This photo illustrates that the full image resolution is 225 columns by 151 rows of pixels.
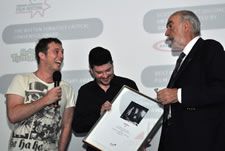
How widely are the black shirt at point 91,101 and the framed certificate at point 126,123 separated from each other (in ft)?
0.61

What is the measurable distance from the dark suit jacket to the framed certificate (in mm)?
207

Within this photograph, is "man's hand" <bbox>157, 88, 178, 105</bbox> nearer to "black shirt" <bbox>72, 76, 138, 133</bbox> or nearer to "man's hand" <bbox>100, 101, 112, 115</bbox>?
"man's hand" <bbox>100, 101, 112, 115</bbox>

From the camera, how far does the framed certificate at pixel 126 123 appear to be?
8.66ft

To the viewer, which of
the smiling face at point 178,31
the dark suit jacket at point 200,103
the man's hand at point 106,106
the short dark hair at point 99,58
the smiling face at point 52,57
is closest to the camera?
the dark suit jacket at point 200,103

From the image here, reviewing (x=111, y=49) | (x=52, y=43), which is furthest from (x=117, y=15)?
(x=52, y=43)

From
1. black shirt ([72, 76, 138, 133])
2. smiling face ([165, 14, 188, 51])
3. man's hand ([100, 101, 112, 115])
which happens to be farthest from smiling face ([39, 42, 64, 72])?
smiling face ([165, 14, 188, 51])

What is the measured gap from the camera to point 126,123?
265 centimetres

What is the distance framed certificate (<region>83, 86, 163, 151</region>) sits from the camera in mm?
2641

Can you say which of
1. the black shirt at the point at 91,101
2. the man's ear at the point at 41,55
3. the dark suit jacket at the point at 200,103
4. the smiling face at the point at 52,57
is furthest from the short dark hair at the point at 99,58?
the dark suit jacket at the point at 200,103

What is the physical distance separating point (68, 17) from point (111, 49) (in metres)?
0.49

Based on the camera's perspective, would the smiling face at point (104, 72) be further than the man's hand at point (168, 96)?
Yes

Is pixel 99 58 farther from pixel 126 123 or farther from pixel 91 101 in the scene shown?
pixel 126 123

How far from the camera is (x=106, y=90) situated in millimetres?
2938

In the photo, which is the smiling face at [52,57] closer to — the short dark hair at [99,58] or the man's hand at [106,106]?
the short dark hair at [99,58]
